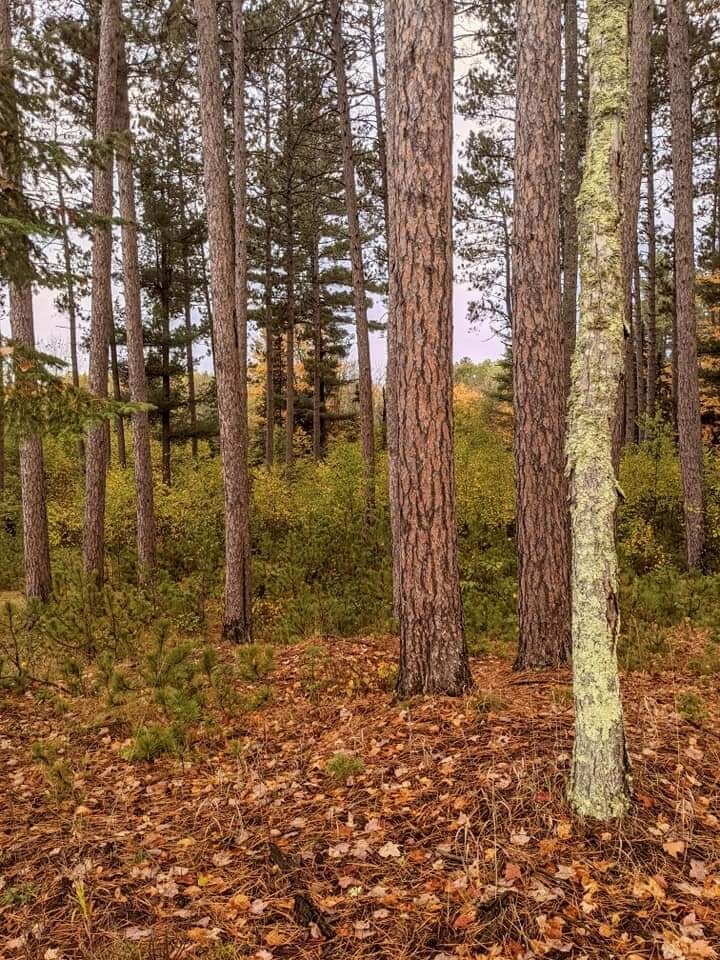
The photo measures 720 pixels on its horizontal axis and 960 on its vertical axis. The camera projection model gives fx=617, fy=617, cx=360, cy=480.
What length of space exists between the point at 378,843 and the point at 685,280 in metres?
10.2

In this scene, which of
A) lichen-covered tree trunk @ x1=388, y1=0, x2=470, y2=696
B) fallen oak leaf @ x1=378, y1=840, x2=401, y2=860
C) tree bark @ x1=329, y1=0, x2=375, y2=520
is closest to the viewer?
fallen oak leaf @ x1=378, y1=840, x2=401, y2=860

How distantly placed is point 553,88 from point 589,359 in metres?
3.71

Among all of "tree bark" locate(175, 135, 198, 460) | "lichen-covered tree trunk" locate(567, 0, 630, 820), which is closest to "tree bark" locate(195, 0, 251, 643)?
"lichen-covered tree trunk" locate(567, 0, 630, 820)

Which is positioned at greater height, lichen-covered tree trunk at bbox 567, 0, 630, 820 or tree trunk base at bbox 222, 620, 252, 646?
lichen-covered tree trunk at bbox 567, 0, 630, 820

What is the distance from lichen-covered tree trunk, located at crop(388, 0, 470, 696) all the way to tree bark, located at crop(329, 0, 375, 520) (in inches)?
318

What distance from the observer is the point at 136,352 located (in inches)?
423

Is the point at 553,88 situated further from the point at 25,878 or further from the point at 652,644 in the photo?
the point at 25,878

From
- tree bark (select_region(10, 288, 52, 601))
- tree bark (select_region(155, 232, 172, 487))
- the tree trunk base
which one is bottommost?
the tree trunk base

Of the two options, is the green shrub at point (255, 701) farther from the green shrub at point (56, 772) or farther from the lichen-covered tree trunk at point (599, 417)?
the lichen-covered tree trunk at point (599, 417)

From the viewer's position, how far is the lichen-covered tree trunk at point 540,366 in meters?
5.45

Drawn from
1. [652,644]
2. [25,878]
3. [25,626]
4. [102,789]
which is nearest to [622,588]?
[652,644]

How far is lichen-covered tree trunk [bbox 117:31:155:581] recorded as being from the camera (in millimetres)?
10648

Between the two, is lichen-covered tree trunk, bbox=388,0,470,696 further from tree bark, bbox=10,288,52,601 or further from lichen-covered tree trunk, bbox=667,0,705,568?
lichen-covered tree trunk, bbox=667,0,705,568

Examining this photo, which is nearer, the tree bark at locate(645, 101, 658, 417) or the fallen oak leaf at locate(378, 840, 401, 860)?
the fallen oak leaf at locate(378, 840, 401, 860)
